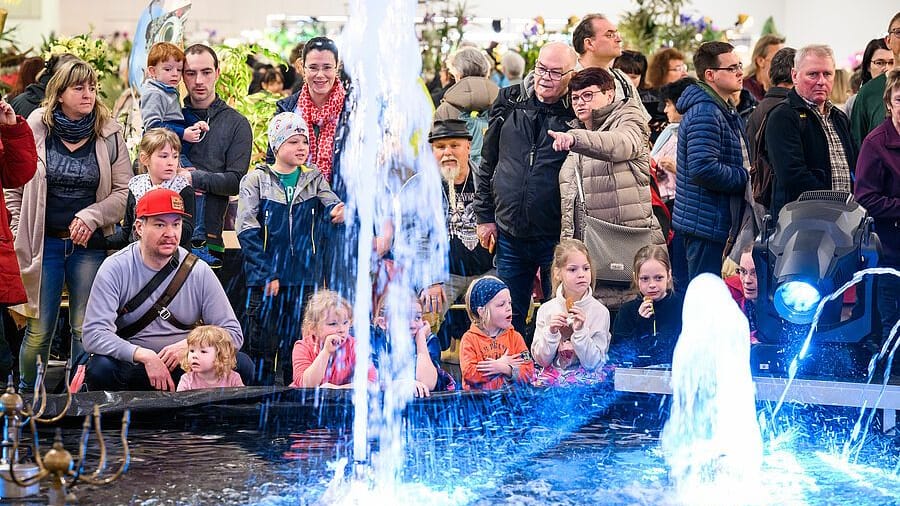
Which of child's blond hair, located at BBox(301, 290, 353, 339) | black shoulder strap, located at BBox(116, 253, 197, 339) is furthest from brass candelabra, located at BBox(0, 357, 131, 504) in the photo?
child's blond hair, located at BBox(301, 290, 353, 339)

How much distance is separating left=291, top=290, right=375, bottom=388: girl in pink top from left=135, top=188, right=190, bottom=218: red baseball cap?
710 millimetres

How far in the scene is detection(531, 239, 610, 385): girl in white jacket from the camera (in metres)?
5.91

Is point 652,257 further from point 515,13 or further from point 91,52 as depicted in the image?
point 515,13

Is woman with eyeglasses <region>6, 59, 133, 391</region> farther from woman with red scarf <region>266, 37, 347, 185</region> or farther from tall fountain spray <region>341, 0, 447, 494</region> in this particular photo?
tall fountain spray <region>341, 0, 447, 494</region>

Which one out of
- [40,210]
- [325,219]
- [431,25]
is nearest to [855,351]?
[325,219]

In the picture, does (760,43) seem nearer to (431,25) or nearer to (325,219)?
(431,25)

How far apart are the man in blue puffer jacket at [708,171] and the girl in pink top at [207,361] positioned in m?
2.43

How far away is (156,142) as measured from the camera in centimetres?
649

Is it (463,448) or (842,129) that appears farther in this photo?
(842,129)

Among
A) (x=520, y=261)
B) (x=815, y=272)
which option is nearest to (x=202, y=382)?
(x=520, y=261)

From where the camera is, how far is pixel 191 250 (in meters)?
6.67

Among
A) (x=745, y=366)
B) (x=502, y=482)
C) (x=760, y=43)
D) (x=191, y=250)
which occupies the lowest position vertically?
(x=502, y=482)

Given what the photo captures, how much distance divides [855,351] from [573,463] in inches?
63.3

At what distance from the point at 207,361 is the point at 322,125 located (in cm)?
164
